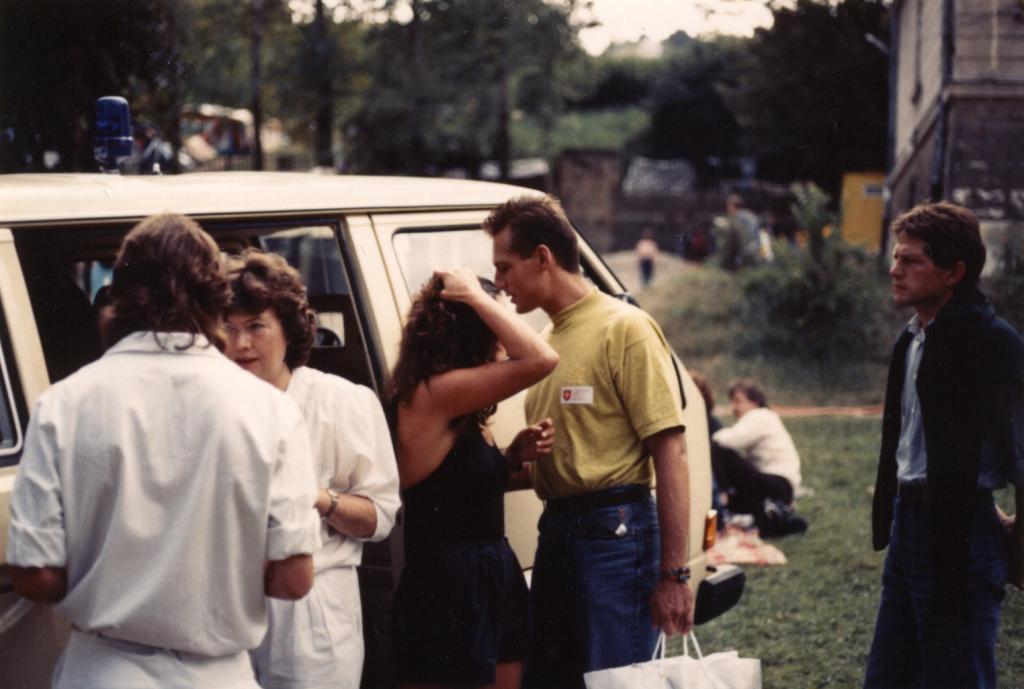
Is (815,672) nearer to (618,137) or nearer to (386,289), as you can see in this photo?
(386,289)

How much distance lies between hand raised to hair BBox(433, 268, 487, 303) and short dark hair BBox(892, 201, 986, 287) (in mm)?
1428

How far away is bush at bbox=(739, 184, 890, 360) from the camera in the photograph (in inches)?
613

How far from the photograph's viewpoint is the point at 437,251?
4.18 meters

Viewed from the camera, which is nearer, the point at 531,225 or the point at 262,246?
the point at 531,225

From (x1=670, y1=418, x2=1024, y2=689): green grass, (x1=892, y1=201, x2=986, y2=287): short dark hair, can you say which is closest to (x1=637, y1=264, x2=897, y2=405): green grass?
(x1=670, y1=418, x2=1024, y2=689): green grass

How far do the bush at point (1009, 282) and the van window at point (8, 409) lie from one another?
12.4 metres

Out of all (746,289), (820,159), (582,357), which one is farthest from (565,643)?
(820,159)

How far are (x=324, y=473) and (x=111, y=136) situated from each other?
2.24 m

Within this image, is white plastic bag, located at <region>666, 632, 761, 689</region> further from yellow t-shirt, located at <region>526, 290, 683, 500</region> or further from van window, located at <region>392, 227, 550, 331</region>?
van window, located at <region>392, 227, 550, 331</region>

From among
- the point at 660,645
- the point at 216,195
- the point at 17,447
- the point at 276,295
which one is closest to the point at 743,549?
the point at 660,645

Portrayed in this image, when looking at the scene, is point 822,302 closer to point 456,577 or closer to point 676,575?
point 676,575

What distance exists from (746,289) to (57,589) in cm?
1499

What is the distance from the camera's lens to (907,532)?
3.86 metres

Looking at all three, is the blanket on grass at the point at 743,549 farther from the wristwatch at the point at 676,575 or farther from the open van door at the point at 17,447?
the open van door at the point at 17,447
